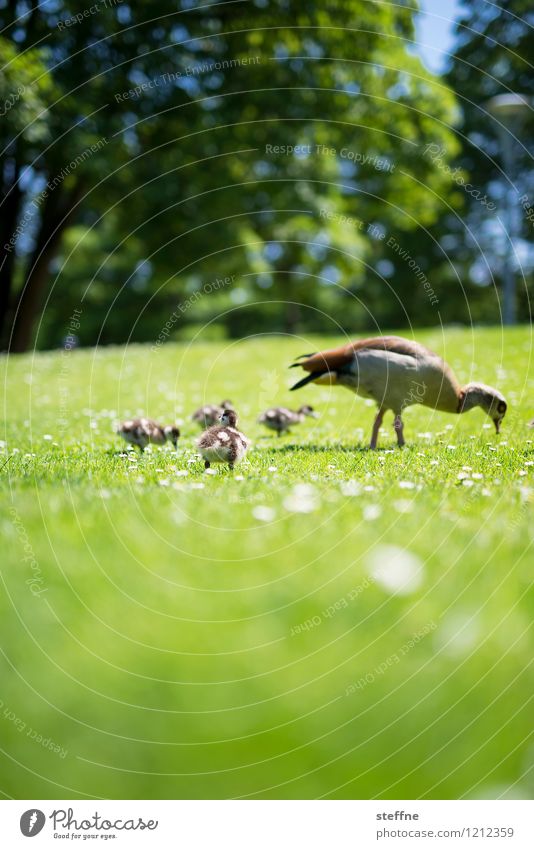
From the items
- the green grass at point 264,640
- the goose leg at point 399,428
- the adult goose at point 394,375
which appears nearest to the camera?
the green grass at point 264,640

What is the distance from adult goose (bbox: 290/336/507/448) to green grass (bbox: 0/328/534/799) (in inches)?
81.7

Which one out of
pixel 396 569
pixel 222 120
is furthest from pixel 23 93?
pixel 396 569

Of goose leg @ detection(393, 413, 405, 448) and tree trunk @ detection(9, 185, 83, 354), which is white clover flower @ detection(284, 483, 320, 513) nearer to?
goose leg @ detection(393, 413, 405, 448)

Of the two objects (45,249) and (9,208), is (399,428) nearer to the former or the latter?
(9,208)

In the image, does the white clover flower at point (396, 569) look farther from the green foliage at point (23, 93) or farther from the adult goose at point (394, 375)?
the green foliage at point (23, 93)

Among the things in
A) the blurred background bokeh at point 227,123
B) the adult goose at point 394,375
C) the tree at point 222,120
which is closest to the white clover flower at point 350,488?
the adult goose at point 394,375

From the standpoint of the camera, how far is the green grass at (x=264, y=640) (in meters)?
3.06

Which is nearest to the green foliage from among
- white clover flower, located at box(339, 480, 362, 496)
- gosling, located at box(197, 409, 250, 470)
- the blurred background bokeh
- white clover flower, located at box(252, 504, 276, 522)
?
the blurred background bokeh

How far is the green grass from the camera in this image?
3057 millimetres

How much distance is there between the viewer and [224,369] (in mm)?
18422

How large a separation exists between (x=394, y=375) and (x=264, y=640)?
4.90 metres

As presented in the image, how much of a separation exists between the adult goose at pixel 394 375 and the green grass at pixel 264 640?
207 centimetres

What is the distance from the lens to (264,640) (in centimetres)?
349

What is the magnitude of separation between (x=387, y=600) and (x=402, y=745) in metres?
0.84
